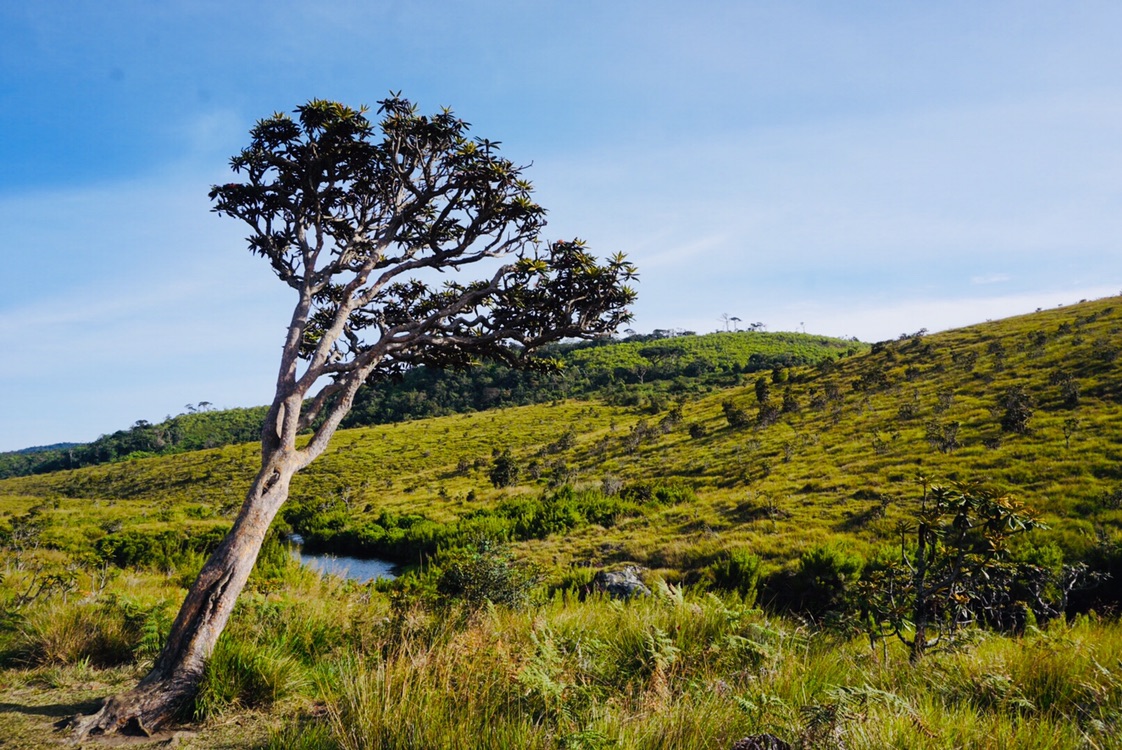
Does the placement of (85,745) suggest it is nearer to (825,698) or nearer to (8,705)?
(8,705)

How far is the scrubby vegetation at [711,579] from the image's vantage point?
3.85 metres

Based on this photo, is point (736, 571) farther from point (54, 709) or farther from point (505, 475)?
point (505, 475)

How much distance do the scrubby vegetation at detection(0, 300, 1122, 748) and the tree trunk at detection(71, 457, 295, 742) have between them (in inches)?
10.5

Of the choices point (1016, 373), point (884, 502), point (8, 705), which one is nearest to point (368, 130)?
point (8, 705)

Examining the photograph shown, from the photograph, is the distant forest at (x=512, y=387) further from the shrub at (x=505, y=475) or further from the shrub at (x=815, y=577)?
the shrub at (x=815, y=577)

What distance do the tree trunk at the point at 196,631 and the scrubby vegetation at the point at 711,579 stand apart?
266 millimetres

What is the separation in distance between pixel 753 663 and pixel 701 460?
1342 inches

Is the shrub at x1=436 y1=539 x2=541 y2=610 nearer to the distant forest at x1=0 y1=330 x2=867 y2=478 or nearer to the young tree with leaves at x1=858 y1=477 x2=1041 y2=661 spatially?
the young tree with leaves at x1=858 y1=477 x2=1041 y2=661

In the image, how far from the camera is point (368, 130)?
783cm

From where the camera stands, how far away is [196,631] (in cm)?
534

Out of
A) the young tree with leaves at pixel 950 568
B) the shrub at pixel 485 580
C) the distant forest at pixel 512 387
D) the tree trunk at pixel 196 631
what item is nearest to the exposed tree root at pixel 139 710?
the tree trunk at pixel 196 631

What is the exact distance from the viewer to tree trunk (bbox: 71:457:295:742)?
15.8ft

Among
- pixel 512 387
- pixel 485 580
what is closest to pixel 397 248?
pixel 485 580

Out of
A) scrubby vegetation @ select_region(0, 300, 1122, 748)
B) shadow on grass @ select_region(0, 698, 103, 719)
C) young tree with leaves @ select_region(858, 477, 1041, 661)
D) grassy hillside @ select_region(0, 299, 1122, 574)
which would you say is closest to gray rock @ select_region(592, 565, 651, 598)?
scrubby vegetation @ select_region(0, 300, 1122, 748)
